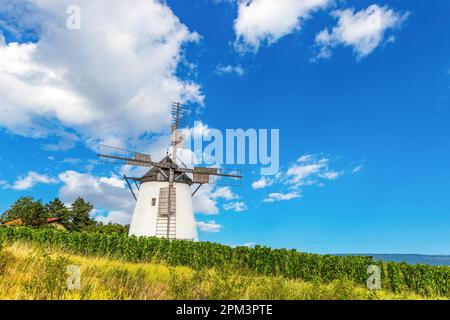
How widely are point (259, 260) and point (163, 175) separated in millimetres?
11236

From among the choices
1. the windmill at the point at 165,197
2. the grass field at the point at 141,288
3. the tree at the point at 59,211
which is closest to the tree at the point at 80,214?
the tree at the point at 59,211

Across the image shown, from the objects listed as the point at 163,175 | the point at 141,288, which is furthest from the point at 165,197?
the point at 141,288

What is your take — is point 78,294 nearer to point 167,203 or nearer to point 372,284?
point 372,284

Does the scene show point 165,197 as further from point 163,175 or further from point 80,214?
point 80,214

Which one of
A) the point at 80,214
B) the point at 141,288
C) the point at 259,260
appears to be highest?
the point at 80,214

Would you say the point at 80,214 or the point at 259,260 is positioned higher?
the point at 80,214

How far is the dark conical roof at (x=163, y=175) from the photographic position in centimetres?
2619

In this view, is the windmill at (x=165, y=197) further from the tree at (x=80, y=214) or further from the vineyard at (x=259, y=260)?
the tree at (x=80, y=214)

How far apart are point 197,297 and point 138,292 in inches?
64.2

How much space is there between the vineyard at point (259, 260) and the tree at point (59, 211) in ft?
65.6

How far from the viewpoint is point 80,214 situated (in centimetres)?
4219

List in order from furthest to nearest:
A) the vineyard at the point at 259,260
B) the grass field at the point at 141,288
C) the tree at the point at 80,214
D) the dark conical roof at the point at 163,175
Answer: the tree at the point at 80,214
the dark conical roof at the point at 163,175
the vineyard at the point at 259,260
the grass field at the point at 141,288
